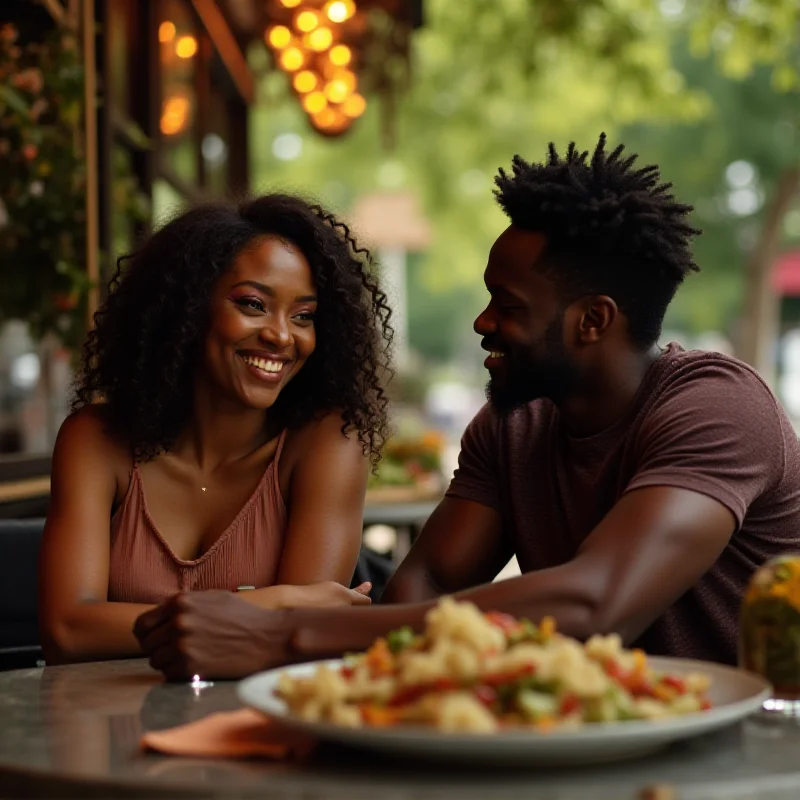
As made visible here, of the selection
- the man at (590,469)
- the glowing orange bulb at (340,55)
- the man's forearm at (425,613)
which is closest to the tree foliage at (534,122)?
the glowing orange bulb at (340,55)

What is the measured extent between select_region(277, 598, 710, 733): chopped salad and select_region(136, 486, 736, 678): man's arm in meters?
0.38

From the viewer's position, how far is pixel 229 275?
10.8ft

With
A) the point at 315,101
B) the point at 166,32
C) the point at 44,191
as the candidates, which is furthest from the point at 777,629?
the point at 315,101

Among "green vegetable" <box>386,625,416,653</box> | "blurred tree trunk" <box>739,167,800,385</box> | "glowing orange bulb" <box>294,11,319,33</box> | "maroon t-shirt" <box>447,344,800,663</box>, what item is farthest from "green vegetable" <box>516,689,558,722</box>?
"blurred tree trunk" <box>739,167,800,385</box>

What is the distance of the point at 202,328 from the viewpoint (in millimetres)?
3309

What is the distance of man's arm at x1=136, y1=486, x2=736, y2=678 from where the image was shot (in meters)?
2.05

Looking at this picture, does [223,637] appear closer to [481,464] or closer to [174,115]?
[481,464]

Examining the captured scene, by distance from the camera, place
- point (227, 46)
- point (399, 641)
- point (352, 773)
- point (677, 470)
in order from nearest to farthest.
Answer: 1. point (352, 773)
2. point (399, 641)
3. point (677, 470)
4. point (227, 46)

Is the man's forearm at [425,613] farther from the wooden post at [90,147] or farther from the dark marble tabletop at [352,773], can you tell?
the wooden post at [90,147]

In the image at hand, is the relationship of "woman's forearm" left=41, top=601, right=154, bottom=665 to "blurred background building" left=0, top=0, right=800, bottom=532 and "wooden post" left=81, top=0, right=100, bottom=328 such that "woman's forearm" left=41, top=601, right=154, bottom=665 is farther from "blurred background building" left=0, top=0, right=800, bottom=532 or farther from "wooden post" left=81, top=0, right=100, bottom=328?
"wooden post" left=81, top=0, right=100, bottom=328

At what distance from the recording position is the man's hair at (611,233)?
2.58 m

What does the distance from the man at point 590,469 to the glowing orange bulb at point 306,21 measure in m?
6.60

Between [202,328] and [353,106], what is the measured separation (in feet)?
22.9

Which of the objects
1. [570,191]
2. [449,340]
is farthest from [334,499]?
[449,340]
